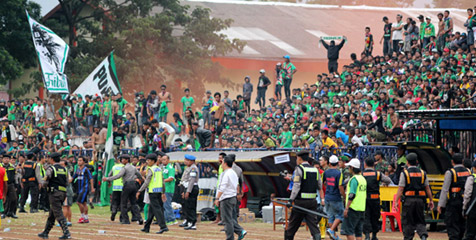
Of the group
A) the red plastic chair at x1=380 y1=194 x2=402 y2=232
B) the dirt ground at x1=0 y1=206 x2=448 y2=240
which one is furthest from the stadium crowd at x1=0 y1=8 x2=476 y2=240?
the dirt ground at x1=0 y1=206 x2=448 y2=240

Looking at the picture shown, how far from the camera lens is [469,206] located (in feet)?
46.4

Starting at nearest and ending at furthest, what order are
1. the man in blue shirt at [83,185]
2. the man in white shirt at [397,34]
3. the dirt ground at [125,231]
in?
the dirt ground at [125,231] < the man in blue shirt at [83,185] < the man in white shirt at [397,34]

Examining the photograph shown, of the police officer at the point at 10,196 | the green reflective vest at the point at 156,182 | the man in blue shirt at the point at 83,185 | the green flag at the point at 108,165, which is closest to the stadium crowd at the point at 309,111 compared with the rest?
the green flag at the point at 108,165

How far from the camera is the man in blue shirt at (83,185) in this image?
65.6 feet

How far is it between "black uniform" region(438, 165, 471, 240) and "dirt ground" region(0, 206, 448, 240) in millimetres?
2144

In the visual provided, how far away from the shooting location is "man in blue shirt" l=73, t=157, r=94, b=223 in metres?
20.0

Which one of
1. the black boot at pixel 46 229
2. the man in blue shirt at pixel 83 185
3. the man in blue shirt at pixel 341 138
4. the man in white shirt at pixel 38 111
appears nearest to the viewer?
the black boot at pixel 46 229

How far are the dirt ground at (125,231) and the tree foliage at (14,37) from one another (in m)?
20.9

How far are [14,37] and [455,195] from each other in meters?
32.8

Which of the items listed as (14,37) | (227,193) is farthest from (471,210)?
(14,37)

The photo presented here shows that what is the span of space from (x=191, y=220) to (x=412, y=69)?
10414mm

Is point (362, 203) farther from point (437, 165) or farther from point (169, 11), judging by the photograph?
point (169, 11)

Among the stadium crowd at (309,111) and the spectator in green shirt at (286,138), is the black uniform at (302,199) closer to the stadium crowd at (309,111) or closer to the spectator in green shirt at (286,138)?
the stadium crowd at (309,111)

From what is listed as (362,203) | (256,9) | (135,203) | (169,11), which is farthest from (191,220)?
(256,9)
